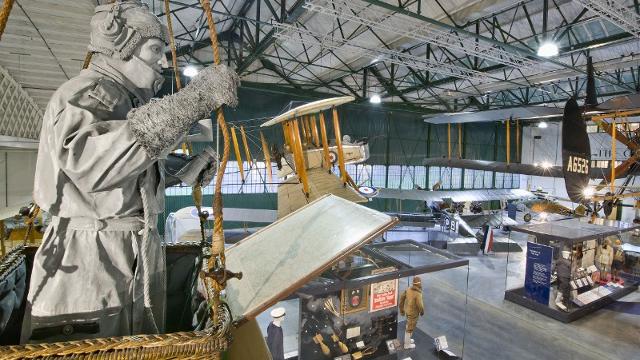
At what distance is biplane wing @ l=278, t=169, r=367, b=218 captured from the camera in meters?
4.86

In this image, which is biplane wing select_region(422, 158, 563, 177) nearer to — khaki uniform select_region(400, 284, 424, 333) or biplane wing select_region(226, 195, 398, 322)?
khaki uniform select_region(400, 284, 424, 333)

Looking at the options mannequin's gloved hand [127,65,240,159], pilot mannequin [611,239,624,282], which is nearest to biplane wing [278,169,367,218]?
mannequin's gloved hand [127,65,240,159]

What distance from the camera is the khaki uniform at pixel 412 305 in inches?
164

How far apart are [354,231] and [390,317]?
3.63 m

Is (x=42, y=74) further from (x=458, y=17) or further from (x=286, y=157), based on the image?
(x=458, y=17)

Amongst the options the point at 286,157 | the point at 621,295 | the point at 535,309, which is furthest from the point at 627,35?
the point at 286,157

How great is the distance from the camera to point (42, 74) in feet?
13.8

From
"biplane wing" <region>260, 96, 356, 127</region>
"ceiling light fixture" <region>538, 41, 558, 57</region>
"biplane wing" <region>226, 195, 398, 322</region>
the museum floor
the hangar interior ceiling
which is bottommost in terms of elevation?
the museum floor

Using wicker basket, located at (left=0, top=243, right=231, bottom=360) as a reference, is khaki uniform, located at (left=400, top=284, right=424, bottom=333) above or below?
below

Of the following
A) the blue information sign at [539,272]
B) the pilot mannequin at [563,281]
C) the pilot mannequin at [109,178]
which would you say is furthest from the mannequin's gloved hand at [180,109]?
the pilot mannequin at [563,281]

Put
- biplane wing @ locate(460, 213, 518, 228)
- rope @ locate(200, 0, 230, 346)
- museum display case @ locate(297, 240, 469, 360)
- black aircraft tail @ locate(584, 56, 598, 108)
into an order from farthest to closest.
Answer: biplane wing @ locate(460, 213, 518, 228)
black aircraft tail @ locate(584, 56, 598, 108)
museum display case @ locate(297, 240, 469, 360)
rope @ locate(200, 0, 230, 346)

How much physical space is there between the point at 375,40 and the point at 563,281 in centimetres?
811

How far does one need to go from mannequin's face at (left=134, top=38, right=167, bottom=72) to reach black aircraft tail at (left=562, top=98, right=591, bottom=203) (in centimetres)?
721

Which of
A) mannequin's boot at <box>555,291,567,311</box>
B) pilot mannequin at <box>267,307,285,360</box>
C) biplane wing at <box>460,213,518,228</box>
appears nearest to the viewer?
pilot mannequin at <box>267,307,285,360</box>
